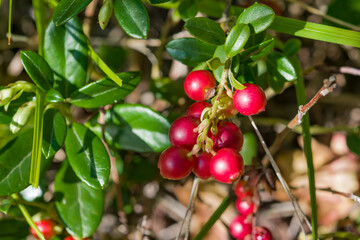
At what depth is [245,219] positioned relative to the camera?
6.75ft

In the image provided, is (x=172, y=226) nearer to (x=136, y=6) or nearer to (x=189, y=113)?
(x=189, y=113)

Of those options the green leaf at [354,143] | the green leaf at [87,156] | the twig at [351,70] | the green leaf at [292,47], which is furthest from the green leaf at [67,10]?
the green leaf at [354,143]

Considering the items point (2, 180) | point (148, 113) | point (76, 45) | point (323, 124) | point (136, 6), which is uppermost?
point (136, 6)

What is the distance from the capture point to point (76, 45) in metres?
1.90

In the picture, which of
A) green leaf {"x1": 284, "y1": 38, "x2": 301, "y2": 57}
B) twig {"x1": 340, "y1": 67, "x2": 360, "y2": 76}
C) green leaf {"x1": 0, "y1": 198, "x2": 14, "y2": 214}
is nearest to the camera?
green leaf {"x1": 0, "y1": 198, "x2": 14, "y2": 214}

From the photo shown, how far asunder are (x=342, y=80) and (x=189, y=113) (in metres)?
2.07

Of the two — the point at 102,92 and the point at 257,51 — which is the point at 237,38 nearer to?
the point at 257,51

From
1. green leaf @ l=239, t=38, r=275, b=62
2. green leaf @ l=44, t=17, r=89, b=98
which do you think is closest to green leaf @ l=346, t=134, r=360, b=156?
green leaf @ l=239, t=38, r=275, b=62

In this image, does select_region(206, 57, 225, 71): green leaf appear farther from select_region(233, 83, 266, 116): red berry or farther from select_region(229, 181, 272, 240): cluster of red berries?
select_region(229, 181, 272, 240): cluster of red berries

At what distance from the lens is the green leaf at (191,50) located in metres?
1.73

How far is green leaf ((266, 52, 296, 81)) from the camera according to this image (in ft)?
5.81

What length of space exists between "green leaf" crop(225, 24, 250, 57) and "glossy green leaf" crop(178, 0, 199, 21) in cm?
52

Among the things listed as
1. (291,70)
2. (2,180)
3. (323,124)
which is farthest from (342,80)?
(2,180)

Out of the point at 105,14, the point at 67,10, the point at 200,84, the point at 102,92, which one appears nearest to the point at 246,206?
the point at 200,84
